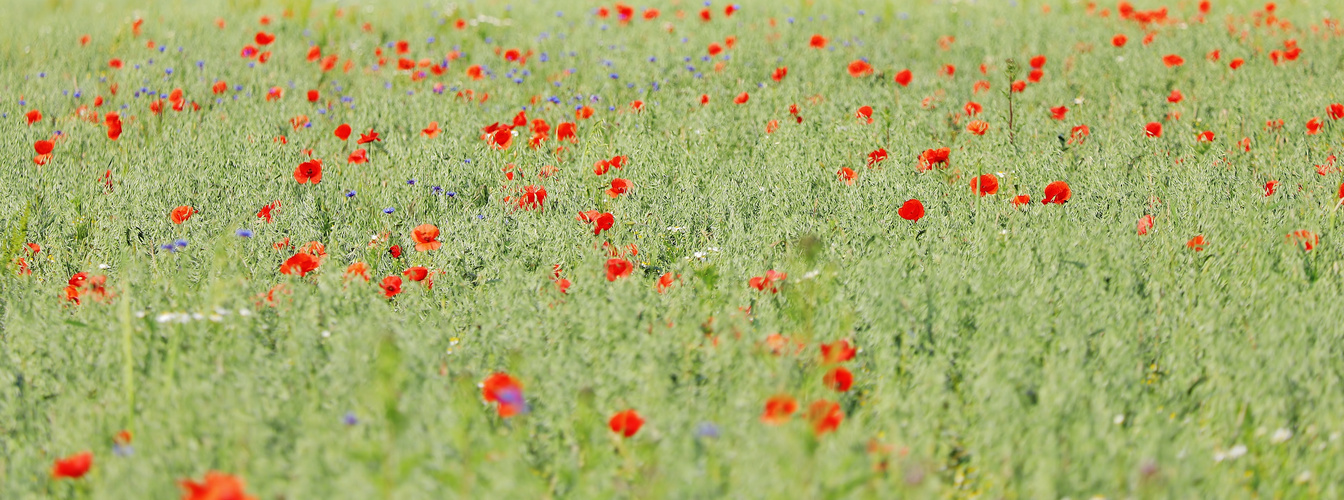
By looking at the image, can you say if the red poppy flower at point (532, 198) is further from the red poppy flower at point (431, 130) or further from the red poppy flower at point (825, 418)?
the red poppy flower at point (825, 418)

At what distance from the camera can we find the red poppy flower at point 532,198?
315cm

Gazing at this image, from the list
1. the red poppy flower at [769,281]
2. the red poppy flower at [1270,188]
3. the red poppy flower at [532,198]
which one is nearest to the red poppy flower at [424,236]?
the red poppy flower at [532,198]

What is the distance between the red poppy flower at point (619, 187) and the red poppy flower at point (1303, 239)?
1794 mm

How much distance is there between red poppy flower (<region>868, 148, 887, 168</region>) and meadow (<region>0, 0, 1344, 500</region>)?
0.7 inches

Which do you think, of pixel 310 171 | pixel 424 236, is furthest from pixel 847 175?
pixel 310 171

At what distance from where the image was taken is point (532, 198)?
316 cm

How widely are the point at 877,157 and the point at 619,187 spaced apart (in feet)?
3.10

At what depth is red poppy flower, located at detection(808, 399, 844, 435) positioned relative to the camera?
1.65 metres

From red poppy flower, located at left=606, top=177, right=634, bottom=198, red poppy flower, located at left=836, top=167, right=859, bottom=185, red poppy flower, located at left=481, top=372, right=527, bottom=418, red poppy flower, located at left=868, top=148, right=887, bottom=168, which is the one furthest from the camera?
red poppy flower, located at left=868, top=148, right=887, bottom=168

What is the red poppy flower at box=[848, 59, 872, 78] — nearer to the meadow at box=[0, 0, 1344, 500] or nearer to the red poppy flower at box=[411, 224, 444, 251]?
the meadow at box=[0, 0, 1344, 500]

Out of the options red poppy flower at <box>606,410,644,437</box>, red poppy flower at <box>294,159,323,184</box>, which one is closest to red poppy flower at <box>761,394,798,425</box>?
red poppy flower at <box>606,410,644,437</box>

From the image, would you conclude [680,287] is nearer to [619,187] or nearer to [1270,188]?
[619,187]

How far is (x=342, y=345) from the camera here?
6.61 feet

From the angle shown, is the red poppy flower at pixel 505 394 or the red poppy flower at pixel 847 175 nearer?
the red poppy flower at pixel 505 394
